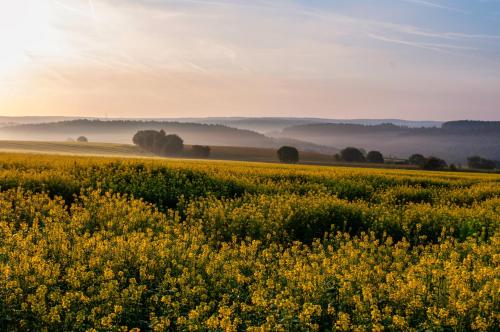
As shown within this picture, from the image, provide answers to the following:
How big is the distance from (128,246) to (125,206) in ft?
15.1

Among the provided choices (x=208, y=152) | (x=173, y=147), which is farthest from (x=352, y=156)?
(x=173, y=147)

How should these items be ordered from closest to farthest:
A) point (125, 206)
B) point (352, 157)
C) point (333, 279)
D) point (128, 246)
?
point (333, 279), point (128, 246), point (125, 206), point (352, 157)

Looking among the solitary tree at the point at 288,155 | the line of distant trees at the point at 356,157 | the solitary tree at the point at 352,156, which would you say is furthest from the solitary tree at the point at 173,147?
the solitary tree at the point at 352,156

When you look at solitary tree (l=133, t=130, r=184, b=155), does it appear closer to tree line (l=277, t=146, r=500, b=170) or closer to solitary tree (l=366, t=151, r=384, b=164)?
tree line (l=277, t=146, r=500, b=170)

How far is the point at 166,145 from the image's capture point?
11388 cm

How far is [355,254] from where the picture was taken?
8.42 m

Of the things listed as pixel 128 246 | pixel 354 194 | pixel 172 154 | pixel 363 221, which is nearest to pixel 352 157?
pixel 172 154

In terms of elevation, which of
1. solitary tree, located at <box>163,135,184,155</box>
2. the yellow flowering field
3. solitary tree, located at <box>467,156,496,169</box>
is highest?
solitary tree, located at <box>163,135,184,155</box>

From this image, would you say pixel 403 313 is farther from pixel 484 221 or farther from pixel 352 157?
pixel 352 157

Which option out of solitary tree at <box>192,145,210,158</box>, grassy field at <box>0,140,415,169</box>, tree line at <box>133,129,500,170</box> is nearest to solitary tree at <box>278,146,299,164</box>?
tree line at <box>133,129,500,170</box>

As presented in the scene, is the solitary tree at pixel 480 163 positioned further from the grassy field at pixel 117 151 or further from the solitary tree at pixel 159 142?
the solitary tree at pixel 159 142

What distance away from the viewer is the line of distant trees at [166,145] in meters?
110

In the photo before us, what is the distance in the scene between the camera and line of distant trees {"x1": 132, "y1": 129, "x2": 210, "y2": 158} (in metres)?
110

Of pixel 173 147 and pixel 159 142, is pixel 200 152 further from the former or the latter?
pixel 159 142
